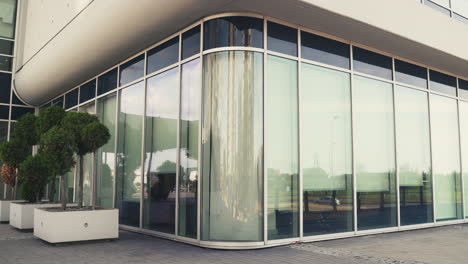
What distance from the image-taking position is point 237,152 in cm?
859

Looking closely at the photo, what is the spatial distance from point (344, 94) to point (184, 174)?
14.2 ft

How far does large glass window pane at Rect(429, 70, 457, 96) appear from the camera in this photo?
42.9ft

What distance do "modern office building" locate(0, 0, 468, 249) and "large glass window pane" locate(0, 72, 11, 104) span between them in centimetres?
528

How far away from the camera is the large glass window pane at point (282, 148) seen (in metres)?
8.84

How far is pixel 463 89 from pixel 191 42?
31.8ft

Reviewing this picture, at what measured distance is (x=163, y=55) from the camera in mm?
10688

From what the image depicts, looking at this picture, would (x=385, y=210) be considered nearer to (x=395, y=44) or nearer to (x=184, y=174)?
(x=395, y=44)

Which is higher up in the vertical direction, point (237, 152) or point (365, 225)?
point (237, 152)

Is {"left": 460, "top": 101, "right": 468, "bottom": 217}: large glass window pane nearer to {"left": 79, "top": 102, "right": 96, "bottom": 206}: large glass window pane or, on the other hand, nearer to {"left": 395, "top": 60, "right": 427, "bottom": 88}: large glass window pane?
{"left": 395, "top": 60, "right": 427, "bottom": 88}: large glass window pane

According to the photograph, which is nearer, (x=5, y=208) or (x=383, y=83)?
(x=383, y=83)

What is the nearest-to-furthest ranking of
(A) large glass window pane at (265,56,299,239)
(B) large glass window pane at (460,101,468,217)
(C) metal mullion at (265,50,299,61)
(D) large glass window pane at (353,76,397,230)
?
1. (A) large glass window pane at (265,56,299,239)
2. (C) metal mullion at (265,50,299,61)
3. (D) large glass window pane at (353,76,397,230)
4. (B) large glass window pane at (460,101,468,217)

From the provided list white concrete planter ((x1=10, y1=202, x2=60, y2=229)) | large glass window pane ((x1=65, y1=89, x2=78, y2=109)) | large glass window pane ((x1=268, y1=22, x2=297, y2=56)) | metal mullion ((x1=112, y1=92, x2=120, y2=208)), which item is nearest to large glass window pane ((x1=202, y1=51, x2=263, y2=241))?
large glass window pane ((x1=268, y1=22, x2=297, y2=56))

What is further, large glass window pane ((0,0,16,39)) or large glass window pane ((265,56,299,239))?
large glass window pane ((0,0,16,39))

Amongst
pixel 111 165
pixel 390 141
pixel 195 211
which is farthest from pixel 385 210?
pixel 111 165
